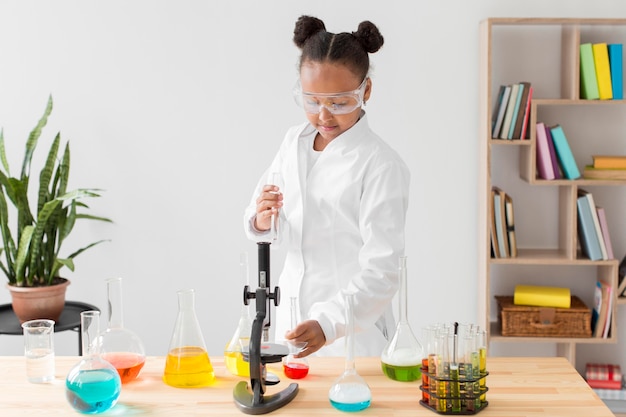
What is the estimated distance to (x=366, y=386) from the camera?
6.24 feet

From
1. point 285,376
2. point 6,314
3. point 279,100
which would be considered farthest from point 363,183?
point 6,314

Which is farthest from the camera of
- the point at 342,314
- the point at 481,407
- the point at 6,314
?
the point at 6,314

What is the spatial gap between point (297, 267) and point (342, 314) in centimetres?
44

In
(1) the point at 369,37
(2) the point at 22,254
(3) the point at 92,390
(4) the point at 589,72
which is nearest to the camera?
(3) the point at 92,390

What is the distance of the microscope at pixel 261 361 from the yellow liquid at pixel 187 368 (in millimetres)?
98

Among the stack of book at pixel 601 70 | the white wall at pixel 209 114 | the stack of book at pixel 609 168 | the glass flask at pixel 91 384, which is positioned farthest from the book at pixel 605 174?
the glass flask at pixel 91 384

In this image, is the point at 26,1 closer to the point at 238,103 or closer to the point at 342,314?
the point at 238,103

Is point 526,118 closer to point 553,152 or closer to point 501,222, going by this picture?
point 553,152

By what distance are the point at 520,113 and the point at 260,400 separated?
2.50m

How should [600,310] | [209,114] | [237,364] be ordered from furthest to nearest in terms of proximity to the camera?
[209,114]
[600,310]
[237,364]

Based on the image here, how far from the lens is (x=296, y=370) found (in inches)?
81.5

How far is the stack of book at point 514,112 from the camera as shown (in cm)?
395

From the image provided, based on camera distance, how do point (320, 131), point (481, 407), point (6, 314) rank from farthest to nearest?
point (6, 314) → point (320, 131) → point (481, 407)

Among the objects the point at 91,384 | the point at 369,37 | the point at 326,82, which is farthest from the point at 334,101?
the point at 91,384
